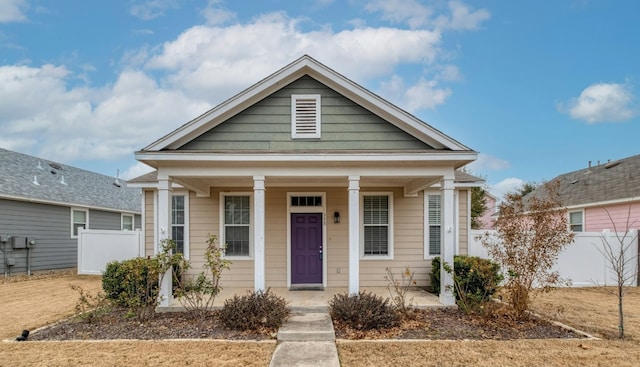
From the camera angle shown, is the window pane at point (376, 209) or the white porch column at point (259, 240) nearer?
the white porch column at point (259, 240)

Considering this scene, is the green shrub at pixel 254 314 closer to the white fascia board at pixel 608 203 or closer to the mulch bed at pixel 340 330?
the mulch bed at pixel 340 330

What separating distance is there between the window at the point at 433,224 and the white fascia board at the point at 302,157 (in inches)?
114

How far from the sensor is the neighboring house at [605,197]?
1299cm

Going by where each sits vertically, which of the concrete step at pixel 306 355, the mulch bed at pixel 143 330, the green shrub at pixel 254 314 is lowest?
the mulch bed at pixel 143 330

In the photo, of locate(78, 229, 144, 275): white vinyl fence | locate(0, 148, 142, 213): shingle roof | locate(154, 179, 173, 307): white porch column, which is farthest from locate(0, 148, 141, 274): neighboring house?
locate(154, 179, 173, 307): white porch column

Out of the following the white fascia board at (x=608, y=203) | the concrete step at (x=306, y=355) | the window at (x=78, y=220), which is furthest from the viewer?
the window at (x=78, y=220)

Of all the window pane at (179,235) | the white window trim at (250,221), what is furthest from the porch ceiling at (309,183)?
the window pane at (179,235)

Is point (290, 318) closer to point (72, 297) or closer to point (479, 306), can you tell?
point (479, 306)

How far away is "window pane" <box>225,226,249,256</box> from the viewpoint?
9.96m

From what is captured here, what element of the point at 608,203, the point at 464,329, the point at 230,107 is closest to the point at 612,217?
the point at 608,203

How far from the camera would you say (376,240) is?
10102 millimetres

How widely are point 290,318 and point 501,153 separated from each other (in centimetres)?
1465

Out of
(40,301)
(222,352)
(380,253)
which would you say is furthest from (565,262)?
(40,301)

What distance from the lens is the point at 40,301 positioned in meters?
9.02
